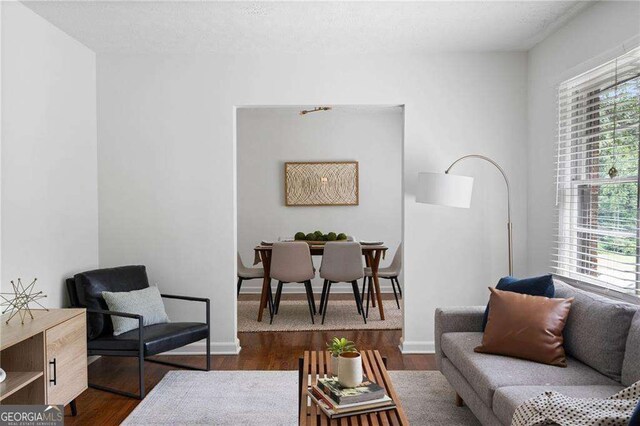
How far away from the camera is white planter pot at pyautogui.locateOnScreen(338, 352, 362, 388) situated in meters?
2.43

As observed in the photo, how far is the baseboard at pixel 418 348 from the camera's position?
4.55 metres

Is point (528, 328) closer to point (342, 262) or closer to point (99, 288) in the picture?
point (99, 288)

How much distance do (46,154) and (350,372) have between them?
2592mm

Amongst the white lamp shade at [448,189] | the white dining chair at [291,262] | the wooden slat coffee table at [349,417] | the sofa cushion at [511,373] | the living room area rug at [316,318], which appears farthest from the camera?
the white dining chair at [291,262]

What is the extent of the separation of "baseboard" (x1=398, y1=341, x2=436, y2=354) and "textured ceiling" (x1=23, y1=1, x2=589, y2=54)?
2.46 meters

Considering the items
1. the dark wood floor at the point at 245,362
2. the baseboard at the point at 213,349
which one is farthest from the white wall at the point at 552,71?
the baseboard at the point at 213,349

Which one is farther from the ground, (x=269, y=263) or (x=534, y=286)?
(x=534, y=286)

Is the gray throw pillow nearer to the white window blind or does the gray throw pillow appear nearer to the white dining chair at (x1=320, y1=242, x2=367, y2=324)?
the white dining chair at (x1=320, y1=242, x2=367, y2=324)

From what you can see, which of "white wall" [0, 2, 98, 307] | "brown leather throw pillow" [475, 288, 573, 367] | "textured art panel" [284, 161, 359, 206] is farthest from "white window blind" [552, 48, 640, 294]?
"textured art panel" [284, 161, 359, 206]

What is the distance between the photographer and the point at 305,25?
378cm

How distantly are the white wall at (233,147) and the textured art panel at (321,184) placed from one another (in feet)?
9.72

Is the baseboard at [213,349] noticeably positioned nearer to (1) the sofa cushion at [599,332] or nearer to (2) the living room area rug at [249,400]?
(2) the living room area rug at [249,400]

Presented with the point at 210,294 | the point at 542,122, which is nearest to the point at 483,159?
the point at 542,122

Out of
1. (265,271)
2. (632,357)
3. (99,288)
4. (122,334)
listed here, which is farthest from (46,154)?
(632,357)
